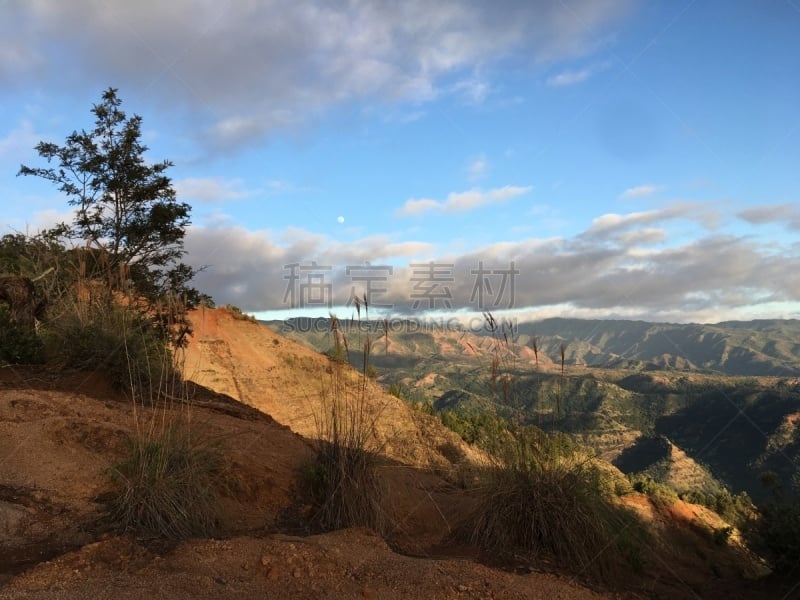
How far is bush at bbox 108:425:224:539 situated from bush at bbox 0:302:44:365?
5498mm

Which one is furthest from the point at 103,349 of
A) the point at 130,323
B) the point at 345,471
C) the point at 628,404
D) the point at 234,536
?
the point at 628,404

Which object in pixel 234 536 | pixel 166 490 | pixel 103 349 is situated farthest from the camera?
pixel 103 349

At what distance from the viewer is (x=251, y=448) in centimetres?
675

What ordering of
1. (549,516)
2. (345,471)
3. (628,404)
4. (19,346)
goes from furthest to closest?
1. (628,404)
2. (19,346)
3. (345,471)
4. (549,516)

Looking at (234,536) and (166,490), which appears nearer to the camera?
(234,536)

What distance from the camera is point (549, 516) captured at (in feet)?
16.0

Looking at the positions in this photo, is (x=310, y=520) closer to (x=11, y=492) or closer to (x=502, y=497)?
(x=502, y=497)

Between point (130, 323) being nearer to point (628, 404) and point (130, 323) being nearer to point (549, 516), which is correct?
point (549, 516)

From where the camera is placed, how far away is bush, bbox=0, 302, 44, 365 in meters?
8.95

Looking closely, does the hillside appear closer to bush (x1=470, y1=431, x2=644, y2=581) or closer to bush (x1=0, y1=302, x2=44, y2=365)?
bush (x1=470, y1=431, x2=644, y2=581)

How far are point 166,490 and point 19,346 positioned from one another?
6.40 meters

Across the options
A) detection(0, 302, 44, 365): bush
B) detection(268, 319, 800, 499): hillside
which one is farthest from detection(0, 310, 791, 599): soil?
detection(268, 319, 800, 499): hillside

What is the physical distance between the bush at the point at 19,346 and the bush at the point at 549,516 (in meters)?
8.02

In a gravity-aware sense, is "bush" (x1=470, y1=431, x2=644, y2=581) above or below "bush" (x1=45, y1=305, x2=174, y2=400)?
below
